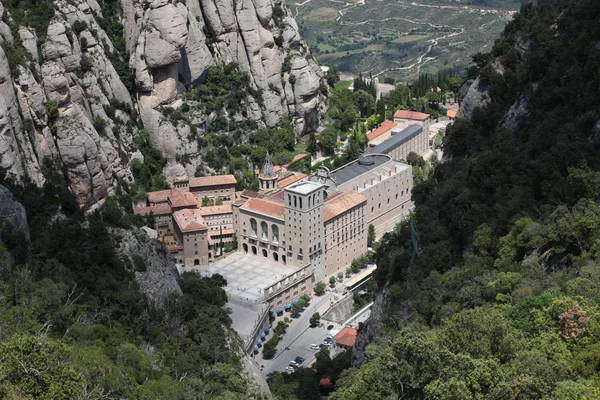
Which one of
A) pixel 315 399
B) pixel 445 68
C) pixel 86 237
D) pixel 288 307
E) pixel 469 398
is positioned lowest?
pixel 445 68

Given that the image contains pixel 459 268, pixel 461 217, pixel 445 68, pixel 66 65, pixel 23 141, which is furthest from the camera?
pixel 445 68

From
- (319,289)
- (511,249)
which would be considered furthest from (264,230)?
(511,249)

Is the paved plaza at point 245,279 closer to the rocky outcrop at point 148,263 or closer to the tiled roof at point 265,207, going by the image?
the tiled roof at point 265,207

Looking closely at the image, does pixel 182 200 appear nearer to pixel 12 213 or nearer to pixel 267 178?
pixel 267 178

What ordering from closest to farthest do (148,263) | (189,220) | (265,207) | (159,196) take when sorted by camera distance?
1. (148,263)
2. (189,220)
3. (265,207)
4. (159,196)

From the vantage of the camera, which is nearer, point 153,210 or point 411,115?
point 153,210

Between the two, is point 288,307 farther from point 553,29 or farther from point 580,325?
point 580,325

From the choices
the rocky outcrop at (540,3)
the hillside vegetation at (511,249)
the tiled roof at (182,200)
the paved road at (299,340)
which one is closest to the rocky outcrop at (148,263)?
the paved road at (299,340)

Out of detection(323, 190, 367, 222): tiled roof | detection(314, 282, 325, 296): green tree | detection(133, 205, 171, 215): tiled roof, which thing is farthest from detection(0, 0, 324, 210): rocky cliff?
detection(314, 282, 325, 296): green tree

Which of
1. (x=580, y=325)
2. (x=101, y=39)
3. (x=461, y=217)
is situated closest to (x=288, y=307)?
(x=461, y=217)
